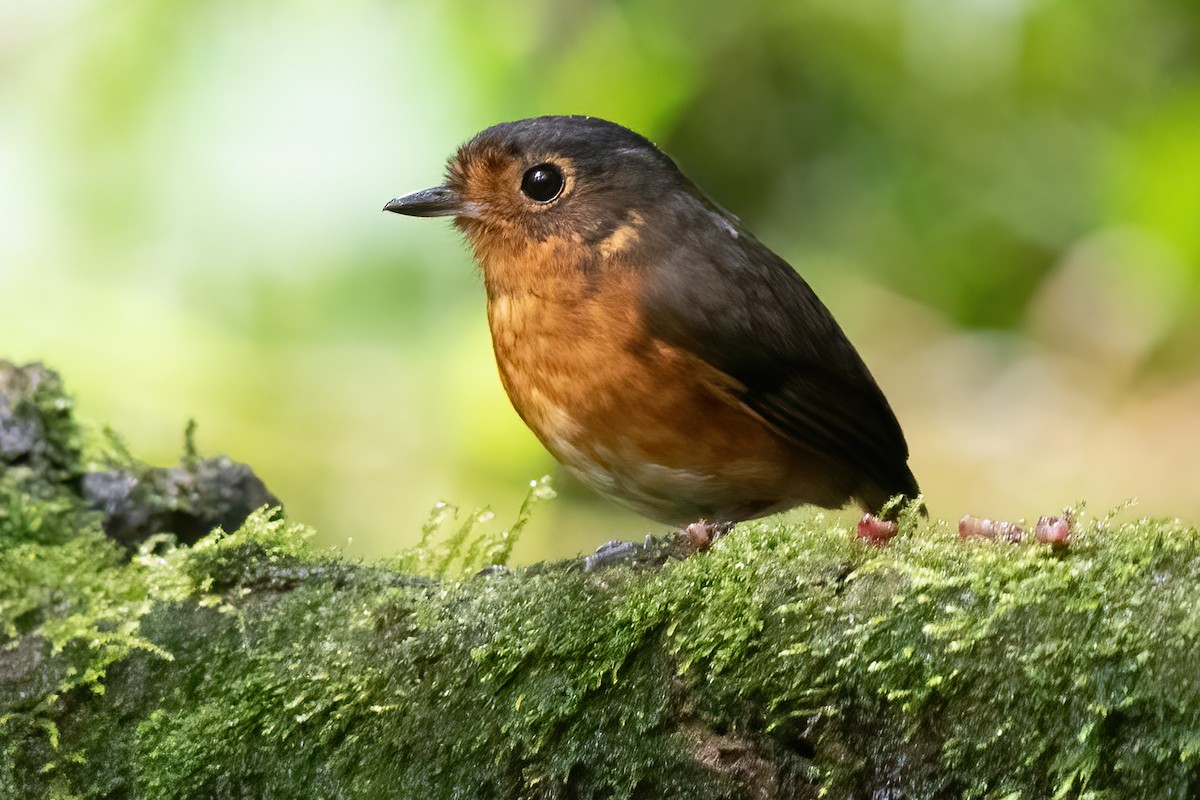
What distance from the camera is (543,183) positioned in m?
2.43

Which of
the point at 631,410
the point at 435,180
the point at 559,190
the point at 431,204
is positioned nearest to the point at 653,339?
the point at 631,410

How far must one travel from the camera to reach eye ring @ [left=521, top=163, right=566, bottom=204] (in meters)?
2.42

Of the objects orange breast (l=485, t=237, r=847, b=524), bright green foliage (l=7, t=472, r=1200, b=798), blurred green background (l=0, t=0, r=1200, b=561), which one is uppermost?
blurred green background (l=0, t=0, r=1200, b=561)

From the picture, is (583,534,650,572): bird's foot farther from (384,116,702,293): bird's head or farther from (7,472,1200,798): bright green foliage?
(384,116,702,293): bird's head

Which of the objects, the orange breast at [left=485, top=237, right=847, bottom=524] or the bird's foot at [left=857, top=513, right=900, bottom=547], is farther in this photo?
the orange breast at [left=485, top=237, right=847, bottom=524]

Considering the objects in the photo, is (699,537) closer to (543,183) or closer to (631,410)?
(631,410)

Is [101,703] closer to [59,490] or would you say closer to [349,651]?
[349,651]

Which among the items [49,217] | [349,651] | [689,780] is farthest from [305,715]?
[49,217]

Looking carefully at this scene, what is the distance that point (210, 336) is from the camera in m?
4.28

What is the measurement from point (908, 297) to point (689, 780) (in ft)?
11.2

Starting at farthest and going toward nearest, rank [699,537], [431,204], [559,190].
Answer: [431,204] < [559,190] < [699,537]

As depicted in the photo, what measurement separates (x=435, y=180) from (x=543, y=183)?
1714mm

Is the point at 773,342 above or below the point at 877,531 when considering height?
above

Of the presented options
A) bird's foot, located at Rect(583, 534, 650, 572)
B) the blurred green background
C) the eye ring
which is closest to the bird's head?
the eye ring
